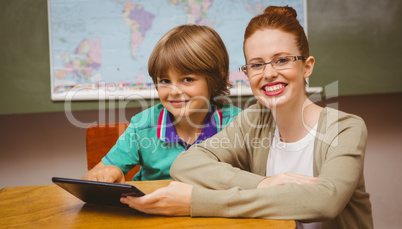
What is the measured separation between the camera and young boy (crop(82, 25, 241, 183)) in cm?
141

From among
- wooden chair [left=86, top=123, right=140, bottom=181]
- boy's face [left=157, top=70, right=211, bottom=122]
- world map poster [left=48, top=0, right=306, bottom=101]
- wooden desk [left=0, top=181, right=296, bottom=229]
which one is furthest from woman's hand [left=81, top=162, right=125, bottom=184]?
world map poster [left=48, top=0, right=306, bottom=101]

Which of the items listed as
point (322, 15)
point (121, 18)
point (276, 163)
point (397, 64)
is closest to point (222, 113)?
point (276, 163)

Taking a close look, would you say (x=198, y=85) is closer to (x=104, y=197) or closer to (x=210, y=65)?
(x=210, y=65)

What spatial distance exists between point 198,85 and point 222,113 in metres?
0.19

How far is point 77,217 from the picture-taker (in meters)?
0.84

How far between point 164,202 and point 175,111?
0.63m

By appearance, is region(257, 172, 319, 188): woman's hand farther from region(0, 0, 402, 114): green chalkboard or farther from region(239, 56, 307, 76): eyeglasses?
region(0, 0, 402, 114): green chalkboard

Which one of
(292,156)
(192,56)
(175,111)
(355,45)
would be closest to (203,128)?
(175,111)

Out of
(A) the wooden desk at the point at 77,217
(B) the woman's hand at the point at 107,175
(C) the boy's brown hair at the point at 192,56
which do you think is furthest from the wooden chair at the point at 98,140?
(A) the wooden desk at the point at 77,217

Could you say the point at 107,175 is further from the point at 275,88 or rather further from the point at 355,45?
the point at 355,45

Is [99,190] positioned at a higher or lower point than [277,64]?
lower

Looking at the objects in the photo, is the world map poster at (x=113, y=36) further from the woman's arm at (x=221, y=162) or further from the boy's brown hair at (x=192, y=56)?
the woman's arm at (x=221, y=162)

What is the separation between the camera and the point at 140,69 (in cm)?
214

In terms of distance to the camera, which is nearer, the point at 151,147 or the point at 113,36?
the point at 151,147
